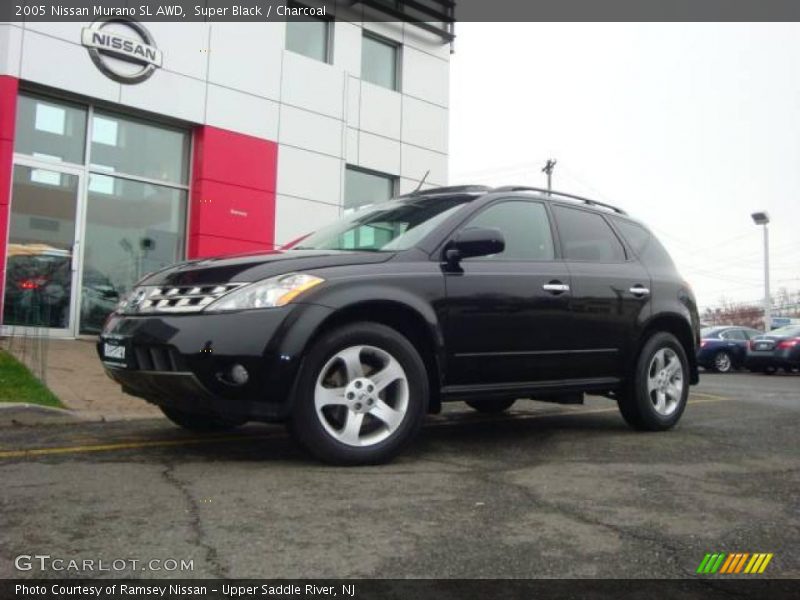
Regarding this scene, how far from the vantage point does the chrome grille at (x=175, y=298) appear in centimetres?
385

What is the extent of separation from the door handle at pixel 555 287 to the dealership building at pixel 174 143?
24.2 ft

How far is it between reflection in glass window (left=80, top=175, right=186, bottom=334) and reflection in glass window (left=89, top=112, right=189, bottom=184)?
0.23 meters

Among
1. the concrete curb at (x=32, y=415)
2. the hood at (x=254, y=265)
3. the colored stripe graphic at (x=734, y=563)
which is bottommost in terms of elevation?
the colored stripe graphic at (x=734, y=563)

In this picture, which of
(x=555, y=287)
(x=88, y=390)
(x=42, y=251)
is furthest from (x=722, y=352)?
(x=88, y=390)

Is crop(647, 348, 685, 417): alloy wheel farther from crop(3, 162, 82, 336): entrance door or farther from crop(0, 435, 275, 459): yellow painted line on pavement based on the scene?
crop(3, 162, 82, 336): entrance door

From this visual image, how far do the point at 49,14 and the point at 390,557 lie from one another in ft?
35.2

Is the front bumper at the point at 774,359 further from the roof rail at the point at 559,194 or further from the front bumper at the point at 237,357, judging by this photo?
the front bumper at the point at 237,357

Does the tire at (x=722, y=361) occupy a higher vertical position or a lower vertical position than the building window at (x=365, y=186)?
lower

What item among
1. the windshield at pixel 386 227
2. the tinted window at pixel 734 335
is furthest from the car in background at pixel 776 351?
the windshield at pixel 386 227

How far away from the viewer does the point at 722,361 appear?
63.6 ft

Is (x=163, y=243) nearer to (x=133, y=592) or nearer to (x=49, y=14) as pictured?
(x=49, y=14)

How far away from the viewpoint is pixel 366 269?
4.13 metres

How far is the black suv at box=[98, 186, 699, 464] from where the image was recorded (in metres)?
3.76

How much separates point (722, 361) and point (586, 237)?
15.7m
